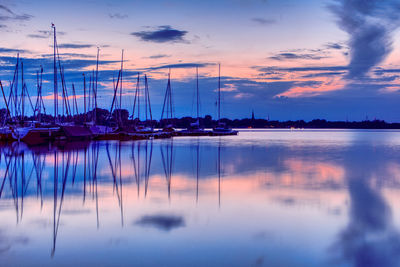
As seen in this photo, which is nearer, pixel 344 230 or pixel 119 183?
pixel 344 230

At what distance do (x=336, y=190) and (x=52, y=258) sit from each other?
32.4 feet

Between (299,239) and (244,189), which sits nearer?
(299,239)

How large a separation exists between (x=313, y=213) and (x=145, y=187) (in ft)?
19.6

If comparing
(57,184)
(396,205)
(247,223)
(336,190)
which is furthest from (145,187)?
(396,205)

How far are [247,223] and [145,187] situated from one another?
5.52 m

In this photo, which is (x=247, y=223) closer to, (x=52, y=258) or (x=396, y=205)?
(x=52, y=258)

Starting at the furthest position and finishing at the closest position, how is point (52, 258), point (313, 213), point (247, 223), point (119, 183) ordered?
point (119, 183) < point (313, 213) < point (247, 223) < point (52, 258)

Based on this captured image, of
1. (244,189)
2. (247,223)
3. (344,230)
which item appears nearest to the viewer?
(344,230)

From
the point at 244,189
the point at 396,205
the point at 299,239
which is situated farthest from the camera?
the point at 244,189

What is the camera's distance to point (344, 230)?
25.2 ft

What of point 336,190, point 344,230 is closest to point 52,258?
point 344,230

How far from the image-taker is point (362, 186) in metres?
14.0

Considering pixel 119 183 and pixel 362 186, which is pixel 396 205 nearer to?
pixel 362 186

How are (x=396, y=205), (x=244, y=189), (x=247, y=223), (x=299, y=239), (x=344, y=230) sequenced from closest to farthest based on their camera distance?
(x=299, y=239) → (x=344, y=230) → (x=247, y=223) → (x=396, y=205) → (x=244, y=189)
